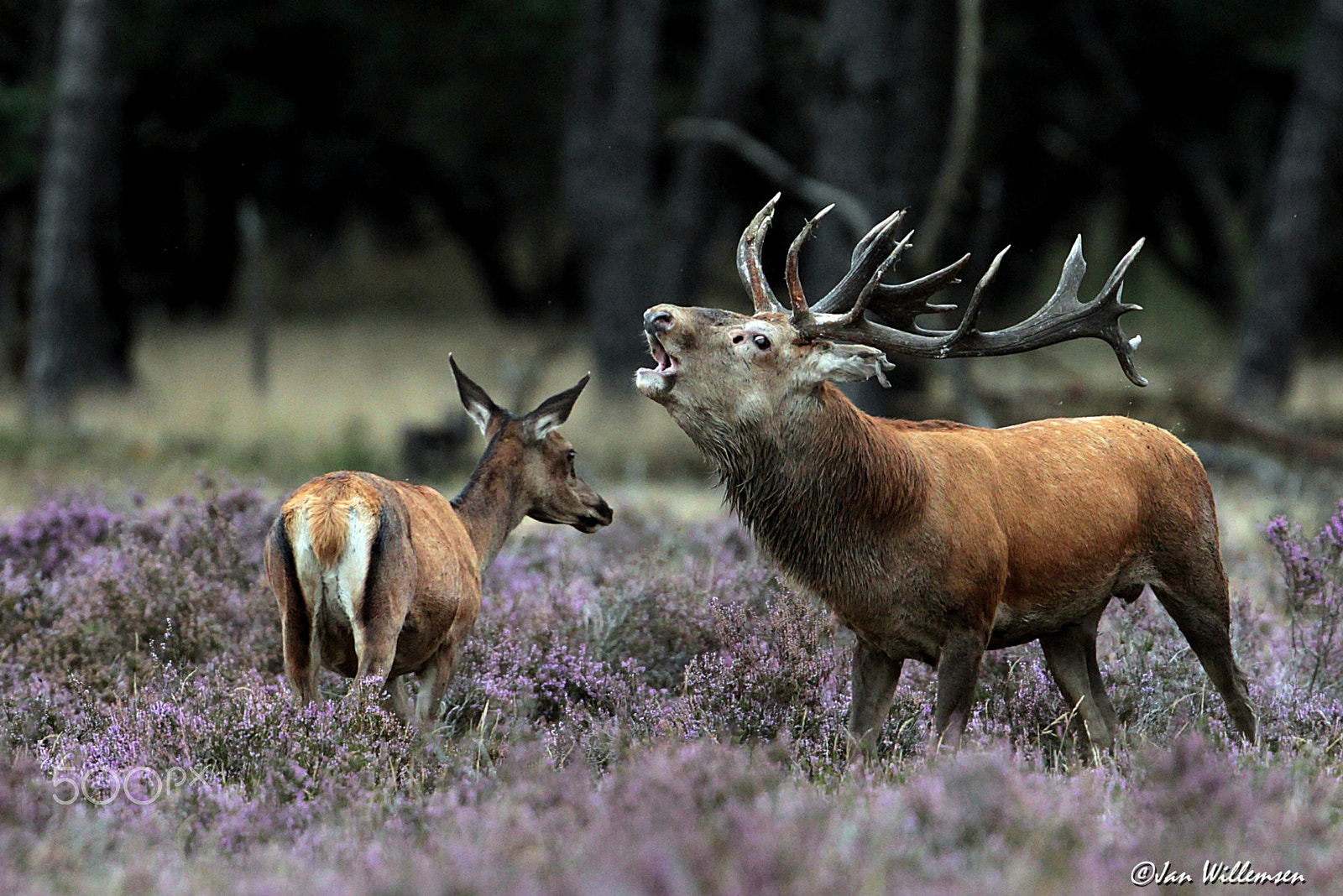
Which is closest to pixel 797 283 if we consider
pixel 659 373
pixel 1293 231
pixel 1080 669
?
pixel 659 373

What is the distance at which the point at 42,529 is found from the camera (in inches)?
345

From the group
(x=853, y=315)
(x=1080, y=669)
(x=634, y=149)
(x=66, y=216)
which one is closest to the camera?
(x=853, y=315)

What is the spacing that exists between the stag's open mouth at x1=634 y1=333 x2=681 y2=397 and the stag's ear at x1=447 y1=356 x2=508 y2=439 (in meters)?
1.41

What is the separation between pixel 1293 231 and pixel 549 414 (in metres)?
12.3

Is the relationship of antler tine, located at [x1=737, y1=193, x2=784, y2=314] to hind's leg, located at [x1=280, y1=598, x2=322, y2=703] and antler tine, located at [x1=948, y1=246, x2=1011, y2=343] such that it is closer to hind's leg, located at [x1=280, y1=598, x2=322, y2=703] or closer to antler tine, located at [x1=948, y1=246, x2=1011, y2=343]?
antler tine, located at [x1=948, y1=246, x2=1011, y2=343]

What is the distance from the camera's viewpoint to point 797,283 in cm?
627

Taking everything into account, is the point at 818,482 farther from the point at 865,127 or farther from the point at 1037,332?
the point at 865,127

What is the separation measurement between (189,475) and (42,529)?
446 cm

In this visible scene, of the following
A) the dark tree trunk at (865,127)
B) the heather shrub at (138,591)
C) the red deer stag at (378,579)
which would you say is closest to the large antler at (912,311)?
the red deer stag at (378,579)

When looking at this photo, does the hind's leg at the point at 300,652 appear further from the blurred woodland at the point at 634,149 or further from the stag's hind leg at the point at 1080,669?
the blurred woodland at the point at 634,149

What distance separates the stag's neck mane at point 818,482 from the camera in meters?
5.72

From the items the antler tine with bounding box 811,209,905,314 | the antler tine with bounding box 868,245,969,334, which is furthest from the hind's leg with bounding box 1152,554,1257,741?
the antler tine with bounding box 811,209,905,314

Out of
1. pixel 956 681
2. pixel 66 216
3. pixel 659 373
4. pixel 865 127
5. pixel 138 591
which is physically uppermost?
pixel 865 127

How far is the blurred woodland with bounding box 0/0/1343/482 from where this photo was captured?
16.2 metres
